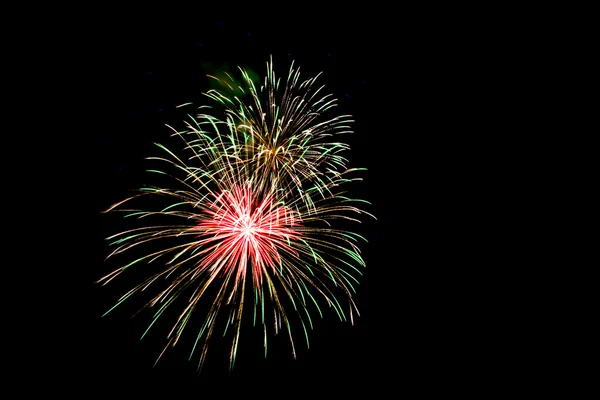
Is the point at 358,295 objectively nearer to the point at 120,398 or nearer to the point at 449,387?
the point at 449,387

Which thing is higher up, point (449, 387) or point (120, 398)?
point (120, 398)

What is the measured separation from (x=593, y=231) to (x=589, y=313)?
248 centimetres

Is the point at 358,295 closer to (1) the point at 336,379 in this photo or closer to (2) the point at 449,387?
(1) the point at 336,379

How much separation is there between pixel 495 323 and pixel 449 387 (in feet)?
8.46

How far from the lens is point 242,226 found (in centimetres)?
501

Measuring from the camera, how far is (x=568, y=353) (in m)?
10.7

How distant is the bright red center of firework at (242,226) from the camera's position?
4953mm

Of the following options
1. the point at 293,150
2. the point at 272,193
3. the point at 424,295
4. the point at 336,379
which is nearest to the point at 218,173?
the point at 272,193

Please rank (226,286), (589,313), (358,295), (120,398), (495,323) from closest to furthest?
(226,286) → (120,398) → (589,313) → (495,323) → (358,295)

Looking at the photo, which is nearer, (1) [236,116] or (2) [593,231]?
(1) [236,116]

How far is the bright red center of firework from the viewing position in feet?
16.3

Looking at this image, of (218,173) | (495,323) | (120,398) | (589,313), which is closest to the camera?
(218,173)

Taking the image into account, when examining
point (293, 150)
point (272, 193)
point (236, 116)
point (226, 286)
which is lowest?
point (226, 286)

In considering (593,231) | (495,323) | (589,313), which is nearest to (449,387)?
(495,323)
